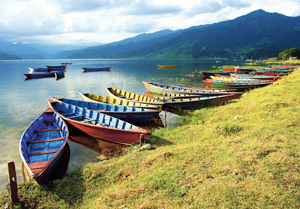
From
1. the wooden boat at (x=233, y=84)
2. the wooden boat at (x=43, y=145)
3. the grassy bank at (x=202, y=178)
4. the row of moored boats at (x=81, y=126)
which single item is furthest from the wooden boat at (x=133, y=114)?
the wooden boat at (x=233, y=84)

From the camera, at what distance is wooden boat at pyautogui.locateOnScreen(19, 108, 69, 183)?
8189 mm

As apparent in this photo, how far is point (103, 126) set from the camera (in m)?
12.8

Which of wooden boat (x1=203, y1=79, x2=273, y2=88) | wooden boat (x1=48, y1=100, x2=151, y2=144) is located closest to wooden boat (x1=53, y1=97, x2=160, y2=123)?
wooden boat (x1=48, y1=100, x2=151, y2=144)

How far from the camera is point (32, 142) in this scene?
11.3 metres

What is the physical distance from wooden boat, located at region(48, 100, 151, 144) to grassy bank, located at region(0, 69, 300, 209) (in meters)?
1.77

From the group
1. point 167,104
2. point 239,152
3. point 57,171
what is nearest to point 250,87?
point 167,104

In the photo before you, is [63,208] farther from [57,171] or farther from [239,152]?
[239,152]

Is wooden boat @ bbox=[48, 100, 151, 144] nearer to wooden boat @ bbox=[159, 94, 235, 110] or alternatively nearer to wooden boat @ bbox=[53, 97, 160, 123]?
wooden boat @ bbox=[53, 97, 160, 123]

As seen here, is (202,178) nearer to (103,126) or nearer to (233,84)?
(103,126)

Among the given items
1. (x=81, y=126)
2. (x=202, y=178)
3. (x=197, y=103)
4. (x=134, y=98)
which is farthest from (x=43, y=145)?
(x=197, y=103)

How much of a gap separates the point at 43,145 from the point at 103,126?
3870 millimetres

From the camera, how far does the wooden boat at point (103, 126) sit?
11809 millimetres

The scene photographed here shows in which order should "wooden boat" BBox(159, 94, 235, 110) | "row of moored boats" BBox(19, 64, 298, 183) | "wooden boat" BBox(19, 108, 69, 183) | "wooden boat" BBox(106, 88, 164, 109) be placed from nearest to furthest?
1. "wooden boat" BBox(19, 108, 69, 183)
2. "row of moored boats" BBox(19, 64, 298, 183)
3. "wooden boat" BBox(106, 88, 164, 109)
4. "wooden boat" BBox(159, 94, 235, 110)

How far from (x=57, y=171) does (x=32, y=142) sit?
2977 mm
